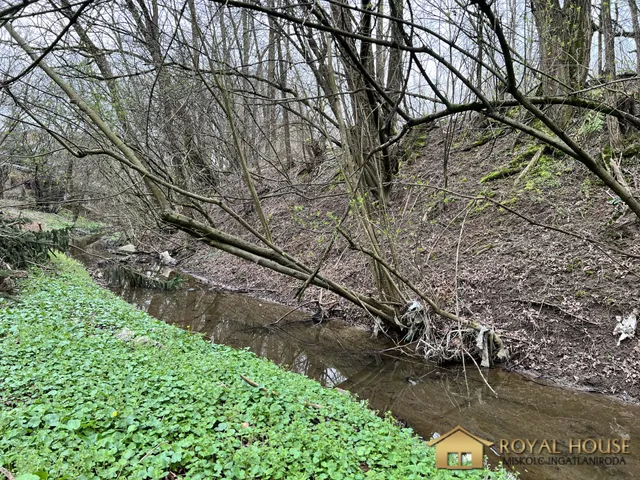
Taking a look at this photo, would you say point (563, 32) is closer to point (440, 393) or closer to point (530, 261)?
point (530, 261)

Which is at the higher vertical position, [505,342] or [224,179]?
[224,179]

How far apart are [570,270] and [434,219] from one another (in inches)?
156

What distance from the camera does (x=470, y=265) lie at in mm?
8000

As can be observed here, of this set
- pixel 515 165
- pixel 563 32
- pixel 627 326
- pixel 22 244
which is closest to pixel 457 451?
pixel 627 326

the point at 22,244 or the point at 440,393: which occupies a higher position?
the point at 22,244

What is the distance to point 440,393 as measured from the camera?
5.62 meters

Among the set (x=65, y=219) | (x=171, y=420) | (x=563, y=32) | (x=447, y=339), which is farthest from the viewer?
(x=65, y=219)

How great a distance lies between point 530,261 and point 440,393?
3167 millimetres

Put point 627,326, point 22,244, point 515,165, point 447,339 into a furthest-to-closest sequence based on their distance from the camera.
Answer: point 515,165
point 22,244
point 447,339
point 627,326

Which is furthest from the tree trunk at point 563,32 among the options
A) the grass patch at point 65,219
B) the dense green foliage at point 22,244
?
the grass patch at point 65,219

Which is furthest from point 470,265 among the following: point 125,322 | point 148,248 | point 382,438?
point 148,248

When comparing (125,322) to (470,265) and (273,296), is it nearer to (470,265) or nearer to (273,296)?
(273,296)

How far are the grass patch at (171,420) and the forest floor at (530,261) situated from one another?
2993 mm

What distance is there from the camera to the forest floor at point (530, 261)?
223 inches
